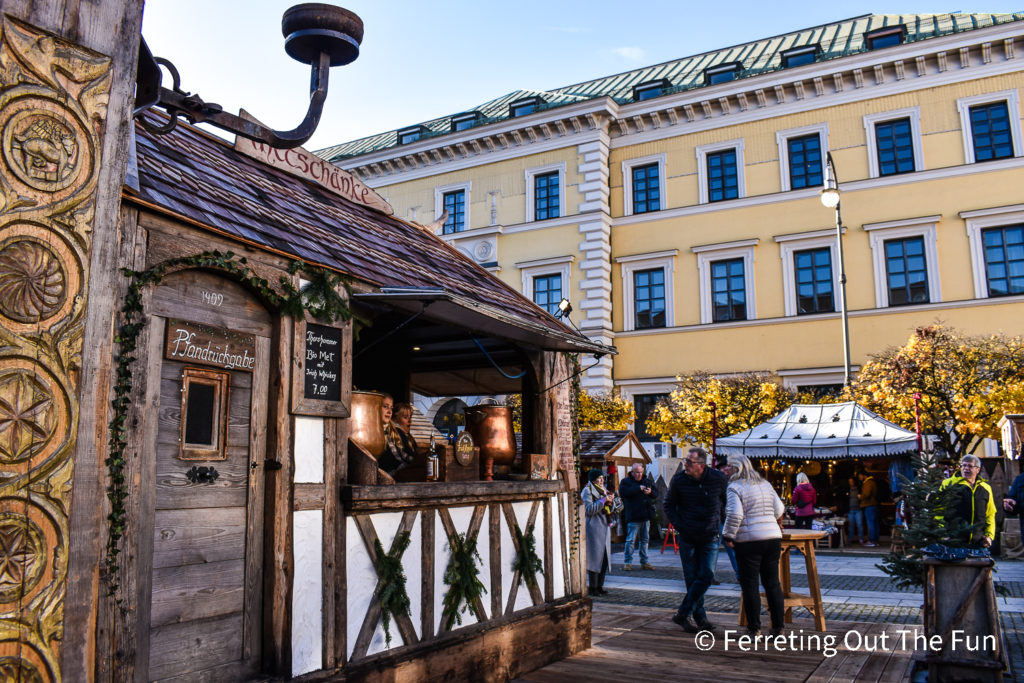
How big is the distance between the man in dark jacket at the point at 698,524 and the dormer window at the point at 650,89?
23577mm

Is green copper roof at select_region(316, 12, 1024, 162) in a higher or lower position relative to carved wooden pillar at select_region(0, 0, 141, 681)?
higher

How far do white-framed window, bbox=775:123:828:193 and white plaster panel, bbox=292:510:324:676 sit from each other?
24.2 meters

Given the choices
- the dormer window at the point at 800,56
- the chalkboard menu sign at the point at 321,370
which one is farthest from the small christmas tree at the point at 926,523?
the dormer window at the point at 800,56

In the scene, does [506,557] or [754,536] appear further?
[754,536]

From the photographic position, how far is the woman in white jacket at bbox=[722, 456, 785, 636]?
7.98 meters

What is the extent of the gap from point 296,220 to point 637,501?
9305 millimetres

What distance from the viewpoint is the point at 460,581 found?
635 cm

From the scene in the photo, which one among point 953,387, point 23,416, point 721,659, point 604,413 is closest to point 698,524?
point 721,659

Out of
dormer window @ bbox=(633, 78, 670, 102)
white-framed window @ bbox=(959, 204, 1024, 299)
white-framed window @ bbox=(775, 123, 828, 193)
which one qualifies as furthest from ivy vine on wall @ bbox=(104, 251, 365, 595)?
dormer window @ bbox=(633, 78, 670, 102)

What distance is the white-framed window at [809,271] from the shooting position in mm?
25547

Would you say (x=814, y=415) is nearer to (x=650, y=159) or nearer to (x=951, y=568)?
(x=951, y=568)

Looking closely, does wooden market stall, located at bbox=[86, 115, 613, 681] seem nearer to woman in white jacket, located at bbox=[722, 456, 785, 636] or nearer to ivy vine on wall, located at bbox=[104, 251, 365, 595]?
ivy vine on wall, located at bbox=[104, 251, 365, 595]

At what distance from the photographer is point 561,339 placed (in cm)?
710

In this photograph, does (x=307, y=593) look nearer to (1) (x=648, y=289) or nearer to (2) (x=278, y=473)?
(2) (x=278, y=473)
